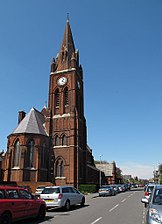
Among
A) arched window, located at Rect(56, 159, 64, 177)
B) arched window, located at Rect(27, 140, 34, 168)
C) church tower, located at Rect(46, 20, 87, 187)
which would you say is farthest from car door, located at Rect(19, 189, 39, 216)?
arched window, located at Rect(56, 159, 64, 177)

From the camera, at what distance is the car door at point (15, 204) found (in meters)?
9.13

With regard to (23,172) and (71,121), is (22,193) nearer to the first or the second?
(23,172)

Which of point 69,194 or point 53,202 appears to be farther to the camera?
point 69,194

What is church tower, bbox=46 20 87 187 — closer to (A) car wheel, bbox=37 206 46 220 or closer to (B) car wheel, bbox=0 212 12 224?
(A) car wheel, bbox=37 206 46 220

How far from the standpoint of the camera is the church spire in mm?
48862

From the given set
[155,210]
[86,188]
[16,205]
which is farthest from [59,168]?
[155,210]

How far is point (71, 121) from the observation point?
4200cm

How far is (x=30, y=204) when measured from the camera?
414 inches

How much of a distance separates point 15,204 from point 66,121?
110ft

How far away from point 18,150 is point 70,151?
882cm

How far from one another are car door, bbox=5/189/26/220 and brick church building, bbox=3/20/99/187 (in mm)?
27865

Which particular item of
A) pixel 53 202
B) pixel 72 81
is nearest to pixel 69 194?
pixel 53 202

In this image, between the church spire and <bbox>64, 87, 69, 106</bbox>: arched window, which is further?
the church spire

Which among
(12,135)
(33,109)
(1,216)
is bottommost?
(1,216)
